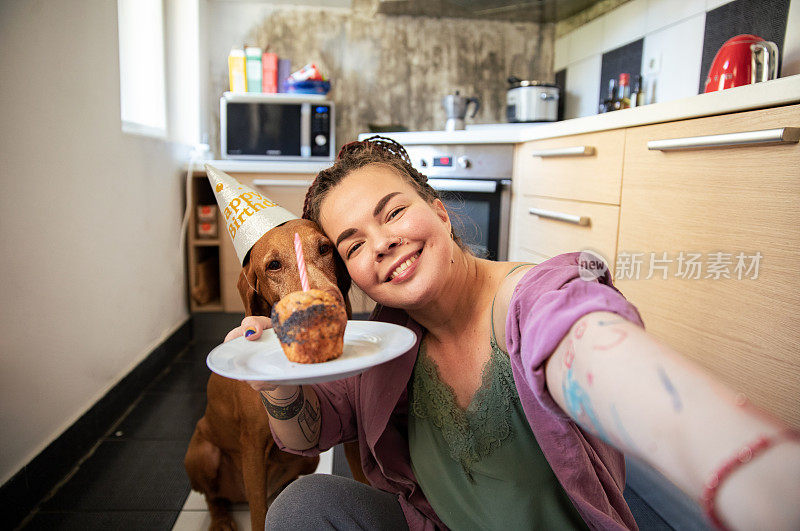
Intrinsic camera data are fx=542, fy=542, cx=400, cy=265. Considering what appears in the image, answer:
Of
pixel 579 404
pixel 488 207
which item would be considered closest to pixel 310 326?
pixel 579 404

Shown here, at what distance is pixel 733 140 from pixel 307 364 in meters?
1.15

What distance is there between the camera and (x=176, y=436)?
6.82 feet

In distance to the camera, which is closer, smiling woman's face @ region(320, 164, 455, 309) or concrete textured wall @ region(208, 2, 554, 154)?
smiling woman's face @ region(320, 164, 455, 309)

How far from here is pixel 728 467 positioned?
32cm

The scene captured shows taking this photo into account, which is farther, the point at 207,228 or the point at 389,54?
the point at 389,54

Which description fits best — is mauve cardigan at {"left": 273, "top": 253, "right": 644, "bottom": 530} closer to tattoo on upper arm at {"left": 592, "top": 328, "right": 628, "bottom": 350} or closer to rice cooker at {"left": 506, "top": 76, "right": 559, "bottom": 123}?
tattoo on upper arm at {"left": 592, "top": 328, "right": 628, "bottom": 350}

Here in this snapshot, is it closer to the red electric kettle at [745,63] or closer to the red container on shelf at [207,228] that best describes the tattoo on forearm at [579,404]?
the red electric kettle at [745,63]

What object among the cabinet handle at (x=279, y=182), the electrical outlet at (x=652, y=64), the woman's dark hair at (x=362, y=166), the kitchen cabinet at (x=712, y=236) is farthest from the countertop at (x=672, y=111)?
the cabinet handle at (x=279, y=182)

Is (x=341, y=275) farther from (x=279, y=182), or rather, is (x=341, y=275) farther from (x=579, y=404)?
(x=279, y=182)

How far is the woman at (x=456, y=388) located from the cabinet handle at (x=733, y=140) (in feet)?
2.27

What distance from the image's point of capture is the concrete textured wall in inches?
147

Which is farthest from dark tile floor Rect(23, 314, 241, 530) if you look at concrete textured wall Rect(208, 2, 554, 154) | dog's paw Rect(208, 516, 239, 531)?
concrete textured wall Rect(208, 2, 554, 154)

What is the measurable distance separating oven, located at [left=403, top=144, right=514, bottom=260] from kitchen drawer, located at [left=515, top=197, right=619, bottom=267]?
0.35ft

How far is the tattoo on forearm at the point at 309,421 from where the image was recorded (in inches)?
36.5
